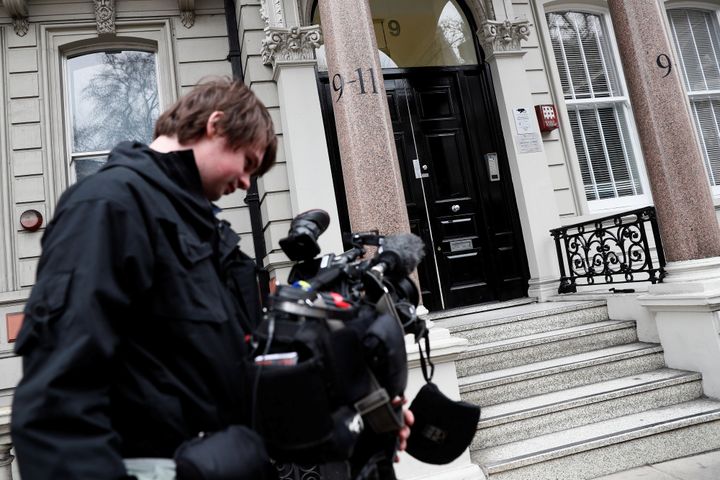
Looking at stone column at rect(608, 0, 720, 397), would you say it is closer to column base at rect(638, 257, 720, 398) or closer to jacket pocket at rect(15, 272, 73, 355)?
column base at rect(638, 257, 720, 398)

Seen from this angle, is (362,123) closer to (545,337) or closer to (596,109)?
(545,337)

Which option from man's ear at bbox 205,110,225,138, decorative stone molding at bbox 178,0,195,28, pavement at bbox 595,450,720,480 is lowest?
pavement at bbox 595,450,720,480

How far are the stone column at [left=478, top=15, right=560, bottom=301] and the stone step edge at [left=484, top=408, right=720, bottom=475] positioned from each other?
7.77 feet

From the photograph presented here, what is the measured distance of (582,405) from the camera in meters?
4.02

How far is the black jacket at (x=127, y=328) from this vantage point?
0.93 m

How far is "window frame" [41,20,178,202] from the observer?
19.4 ft

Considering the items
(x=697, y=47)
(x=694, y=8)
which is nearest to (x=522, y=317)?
(x=697, y=47)

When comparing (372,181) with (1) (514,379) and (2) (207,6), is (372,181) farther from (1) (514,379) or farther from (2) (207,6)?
(2) (207,6)

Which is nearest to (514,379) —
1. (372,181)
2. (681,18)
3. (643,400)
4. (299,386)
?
(643,400)

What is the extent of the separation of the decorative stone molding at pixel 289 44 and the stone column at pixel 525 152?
2.28 metres

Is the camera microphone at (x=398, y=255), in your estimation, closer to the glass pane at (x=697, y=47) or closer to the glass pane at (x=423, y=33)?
the glass pane at (x=423, y=33)

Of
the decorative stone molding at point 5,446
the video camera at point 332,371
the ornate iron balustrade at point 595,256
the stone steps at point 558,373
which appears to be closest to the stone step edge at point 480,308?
the ornate iron balustrade at point 595,256

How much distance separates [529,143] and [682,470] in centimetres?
404

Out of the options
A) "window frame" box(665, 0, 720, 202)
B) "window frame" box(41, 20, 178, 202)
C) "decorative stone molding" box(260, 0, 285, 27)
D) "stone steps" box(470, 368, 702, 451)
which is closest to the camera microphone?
"stone steps" box(470, 368, 702, 451)
